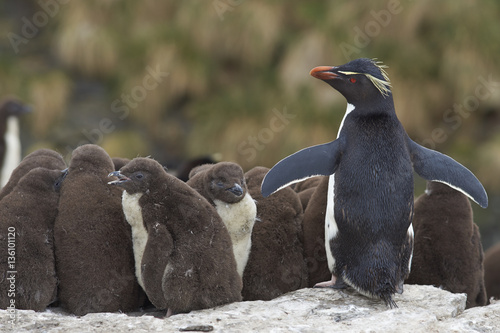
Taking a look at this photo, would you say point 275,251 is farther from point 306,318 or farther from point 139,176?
point 139,176

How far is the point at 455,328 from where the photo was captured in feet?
11.0

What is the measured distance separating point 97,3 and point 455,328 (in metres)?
10.6

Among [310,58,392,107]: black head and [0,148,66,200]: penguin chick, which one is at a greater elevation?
[310,58,392,107]: black head

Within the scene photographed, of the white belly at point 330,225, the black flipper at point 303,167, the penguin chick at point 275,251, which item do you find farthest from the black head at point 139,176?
the white belly at point 330,225

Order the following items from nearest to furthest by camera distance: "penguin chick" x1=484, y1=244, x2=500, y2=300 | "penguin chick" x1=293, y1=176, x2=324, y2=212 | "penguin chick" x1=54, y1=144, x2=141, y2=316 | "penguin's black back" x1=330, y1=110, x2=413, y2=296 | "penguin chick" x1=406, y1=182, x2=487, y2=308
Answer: "penguin chick" x1=54, y1=144, x2=141, y2=316
"penguin's black back" x1=330, y1=110, x2=413, y2=296
"penguin chick" x1=406, y1=182, x2=487, y2=308
"penguin chick" x1=293, y1=176, x2=324, y2=212
"penguin chick" x1=484, y1=244, x2=500, y2=300

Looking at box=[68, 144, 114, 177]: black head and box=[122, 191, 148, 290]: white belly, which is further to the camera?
box=[68, 144, 114, 177]: black head

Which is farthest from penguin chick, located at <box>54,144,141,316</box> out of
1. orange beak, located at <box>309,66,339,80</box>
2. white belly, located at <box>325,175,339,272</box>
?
orange beak, located at <box>309,66,339,80</box>

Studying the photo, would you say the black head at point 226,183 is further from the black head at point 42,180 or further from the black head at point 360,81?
the black head at point 42,180

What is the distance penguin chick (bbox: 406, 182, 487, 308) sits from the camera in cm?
424

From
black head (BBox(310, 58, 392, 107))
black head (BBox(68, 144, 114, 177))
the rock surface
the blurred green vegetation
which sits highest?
the blurred green vegetation

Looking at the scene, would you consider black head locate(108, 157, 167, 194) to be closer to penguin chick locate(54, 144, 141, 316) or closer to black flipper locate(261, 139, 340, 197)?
penguin chick locate(54, 144, 141, 316)

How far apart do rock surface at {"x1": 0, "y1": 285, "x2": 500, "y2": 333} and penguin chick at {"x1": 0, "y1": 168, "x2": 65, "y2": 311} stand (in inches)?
5.2

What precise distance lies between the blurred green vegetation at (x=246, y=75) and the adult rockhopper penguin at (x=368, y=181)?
6500 millimetres

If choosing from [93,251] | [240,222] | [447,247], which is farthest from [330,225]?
[93,251]
